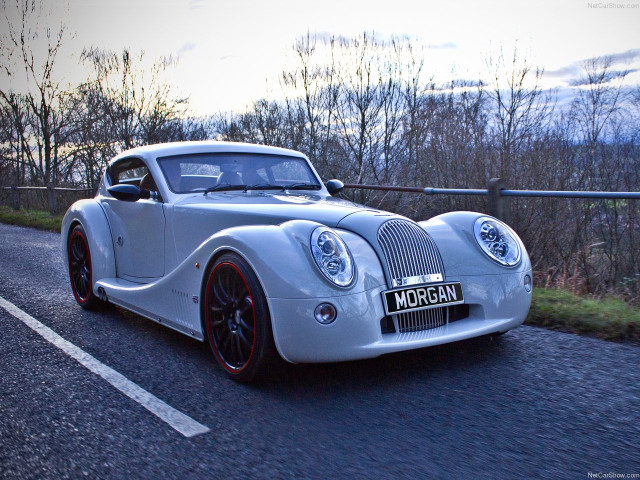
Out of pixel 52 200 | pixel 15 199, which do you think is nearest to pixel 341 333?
pixel 52 200

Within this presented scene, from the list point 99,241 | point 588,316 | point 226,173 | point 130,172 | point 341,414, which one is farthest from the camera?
point 130,172

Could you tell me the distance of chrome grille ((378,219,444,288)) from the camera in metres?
3.33

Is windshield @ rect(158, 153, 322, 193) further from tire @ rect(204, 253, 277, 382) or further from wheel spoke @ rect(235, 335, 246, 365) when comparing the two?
wheel spoke @ rect(235, 335, 246, 365)

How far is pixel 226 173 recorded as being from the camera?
4707 mm

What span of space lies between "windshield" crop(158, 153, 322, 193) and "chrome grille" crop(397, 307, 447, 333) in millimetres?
1891

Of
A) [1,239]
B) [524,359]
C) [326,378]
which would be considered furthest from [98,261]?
[1,239]

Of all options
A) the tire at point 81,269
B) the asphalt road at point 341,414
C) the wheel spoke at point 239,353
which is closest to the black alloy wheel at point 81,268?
the tire at point 81,269

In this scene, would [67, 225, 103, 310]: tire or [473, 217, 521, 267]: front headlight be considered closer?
[473, 217, 521, 267]: front headlight

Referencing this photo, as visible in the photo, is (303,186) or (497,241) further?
(303,186)

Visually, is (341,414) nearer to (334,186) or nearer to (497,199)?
(334,186)

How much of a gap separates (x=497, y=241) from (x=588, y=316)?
1187 millimetres

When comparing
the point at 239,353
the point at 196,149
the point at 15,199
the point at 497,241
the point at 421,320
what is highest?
the point at 196,149

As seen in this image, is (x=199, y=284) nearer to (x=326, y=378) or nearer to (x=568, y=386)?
(x=326, y=378)

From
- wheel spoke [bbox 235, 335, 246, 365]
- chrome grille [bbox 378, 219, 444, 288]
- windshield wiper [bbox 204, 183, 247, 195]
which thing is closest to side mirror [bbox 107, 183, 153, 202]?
windshield wiper [bbox 204, 183, 247, 195]
